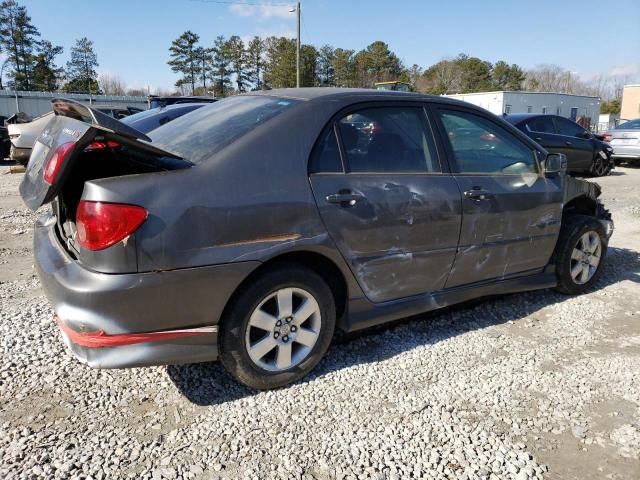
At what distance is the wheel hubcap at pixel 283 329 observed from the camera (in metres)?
2.80

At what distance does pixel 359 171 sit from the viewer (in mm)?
3062

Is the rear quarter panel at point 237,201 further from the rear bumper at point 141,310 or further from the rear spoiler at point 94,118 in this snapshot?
the rear spoiler at point 94,118

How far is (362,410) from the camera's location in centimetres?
279

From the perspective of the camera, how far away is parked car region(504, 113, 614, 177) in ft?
38.7

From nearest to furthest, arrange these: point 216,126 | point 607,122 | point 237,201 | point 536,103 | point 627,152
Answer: point 237,201 → point 216,126 → point 627,152 → point 536,103 → point 607,122

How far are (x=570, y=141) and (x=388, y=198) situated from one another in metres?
11.3

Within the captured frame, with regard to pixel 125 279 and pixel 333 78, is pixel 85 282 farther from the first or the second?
pixel 333 78

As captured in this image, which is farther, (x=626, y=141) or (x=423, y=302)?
(x=626, y=141)

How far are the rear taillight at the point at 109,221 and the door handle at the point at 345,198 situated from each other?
3.38 ft

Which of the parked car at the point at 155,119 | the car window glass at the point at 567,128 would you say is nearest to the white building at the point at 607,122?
the car window glass at the point at 567,128

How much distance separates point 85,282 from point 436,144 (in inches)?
91.9

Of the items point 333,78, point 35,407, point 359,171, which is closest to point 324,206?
point 359,171

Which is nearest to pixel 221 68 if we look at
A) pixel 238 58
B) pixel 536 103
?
pixel 238 58

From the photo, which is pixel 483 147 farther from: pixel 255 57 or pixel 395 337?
pixel 255 57
